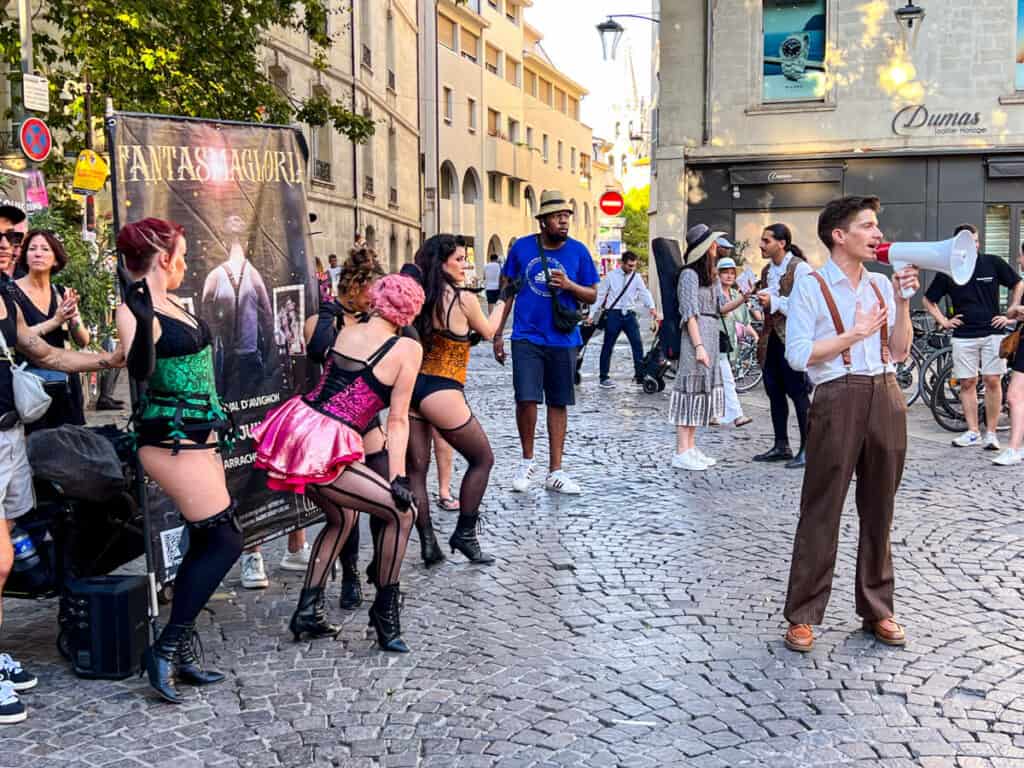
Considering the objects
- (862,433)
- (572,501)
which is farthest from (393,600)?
(572,501)

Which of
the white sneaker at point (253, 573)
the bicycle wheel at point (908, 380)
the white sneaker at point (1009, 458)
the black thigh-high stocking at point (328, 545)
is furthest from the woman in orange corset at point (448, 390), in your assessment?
the bicycle wheel at point (908, 380)

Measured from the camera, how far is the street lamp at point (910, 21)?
770 inches

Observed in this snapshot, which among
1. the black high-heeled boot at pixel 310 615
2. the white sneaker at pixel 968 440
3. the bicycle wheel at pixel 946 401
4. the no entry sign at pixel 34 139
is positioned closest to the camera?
the black high-heeled boot at pixel 310 615

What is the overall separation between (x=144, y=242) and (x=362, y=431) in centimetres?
125

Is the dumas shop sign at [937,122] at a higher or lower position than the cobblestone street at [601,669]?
higher

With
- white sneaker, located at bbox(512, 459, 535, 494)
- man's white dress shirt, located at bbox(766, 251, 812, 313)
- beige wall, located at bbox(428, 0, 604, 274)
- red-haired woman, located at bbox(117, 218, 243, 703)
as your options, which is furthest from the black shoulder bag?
beige wall, located at bbox(428, 0, 604, 274)

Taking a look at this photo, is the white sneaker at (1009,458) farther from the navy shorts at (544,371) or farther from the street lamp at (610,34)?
the street lamp at (610,34)

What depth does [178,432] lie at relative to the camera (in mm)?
4273

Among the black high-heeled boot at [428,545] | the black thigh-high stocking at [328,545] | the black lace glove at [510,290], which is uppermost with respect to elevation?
the black lace glove at [510,290]

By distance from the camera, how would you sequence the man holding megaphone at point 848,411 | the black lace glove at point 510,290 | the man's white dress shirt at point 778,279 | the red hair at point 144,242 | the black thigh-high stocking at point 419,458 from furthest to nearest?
the man's white dress shirt at point 778,279, the black lace glove at point 510,290, the black thigh-high stocking at point 419,458, the man holding megaphone at point 848,411, the red hair at point 144,242

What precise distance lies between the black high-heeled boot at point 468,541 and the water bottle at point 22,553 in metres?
2.30

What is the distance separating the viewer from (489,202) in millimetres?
53469

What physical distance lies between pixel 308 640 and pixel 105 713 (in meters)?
1.02

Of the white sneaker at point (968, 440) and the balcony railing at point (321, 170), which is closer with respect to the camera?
the white sneaker at point (968, 440)
